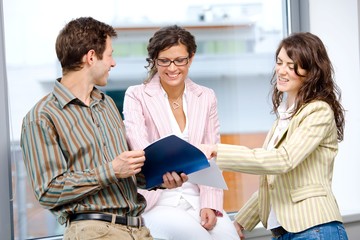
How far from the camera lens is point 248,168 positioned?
242 cm

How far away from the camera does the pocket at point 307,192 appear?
2.45m

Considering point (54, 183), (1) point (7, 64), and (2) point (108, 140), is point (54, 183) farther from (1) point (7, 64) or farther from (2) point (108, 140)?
(1) point (7, 64)

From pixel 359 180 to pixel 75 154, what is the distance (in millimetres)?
2369

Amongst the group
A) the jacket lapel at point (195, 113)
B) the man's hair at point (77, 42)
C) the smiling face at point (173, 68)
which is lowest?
the jacket lapel at point (195, 113)

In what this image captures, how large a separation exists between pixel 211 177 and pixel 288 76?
0.47 m

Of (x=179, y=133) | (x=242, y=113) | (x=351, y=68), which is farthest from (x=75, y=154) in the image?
(x=351, y=68)

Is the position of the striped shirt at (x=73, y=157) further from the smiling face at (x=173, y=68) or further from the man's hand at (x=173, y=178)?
the smiling face at (x=173, y=68)

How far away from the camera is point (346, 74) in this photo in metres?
4.05

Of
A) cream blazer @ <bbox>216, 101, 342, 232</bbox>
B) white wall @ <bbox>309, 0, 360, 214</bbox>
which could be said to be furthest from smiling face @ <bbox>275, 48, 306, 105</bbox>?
white wall @ <bbox>309, 0, 360, 214</bbox>

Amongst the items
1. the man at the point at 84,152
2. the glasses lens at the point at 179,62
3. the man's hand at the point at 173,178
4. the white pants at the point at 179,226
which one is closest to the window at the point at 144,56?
the glasses lens at the point at 179,62

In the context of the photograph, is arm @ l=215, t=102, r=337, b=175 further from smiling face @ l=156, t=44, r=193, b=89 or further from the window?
the window

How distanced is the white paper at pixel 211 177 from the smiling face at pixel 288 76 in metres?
0.40

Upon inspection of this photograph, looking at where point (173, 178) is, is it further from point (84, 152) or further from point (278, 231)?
point (278, 231)

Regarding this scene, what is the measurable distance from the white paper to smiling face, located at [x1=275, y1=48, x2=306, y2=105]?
40cm
